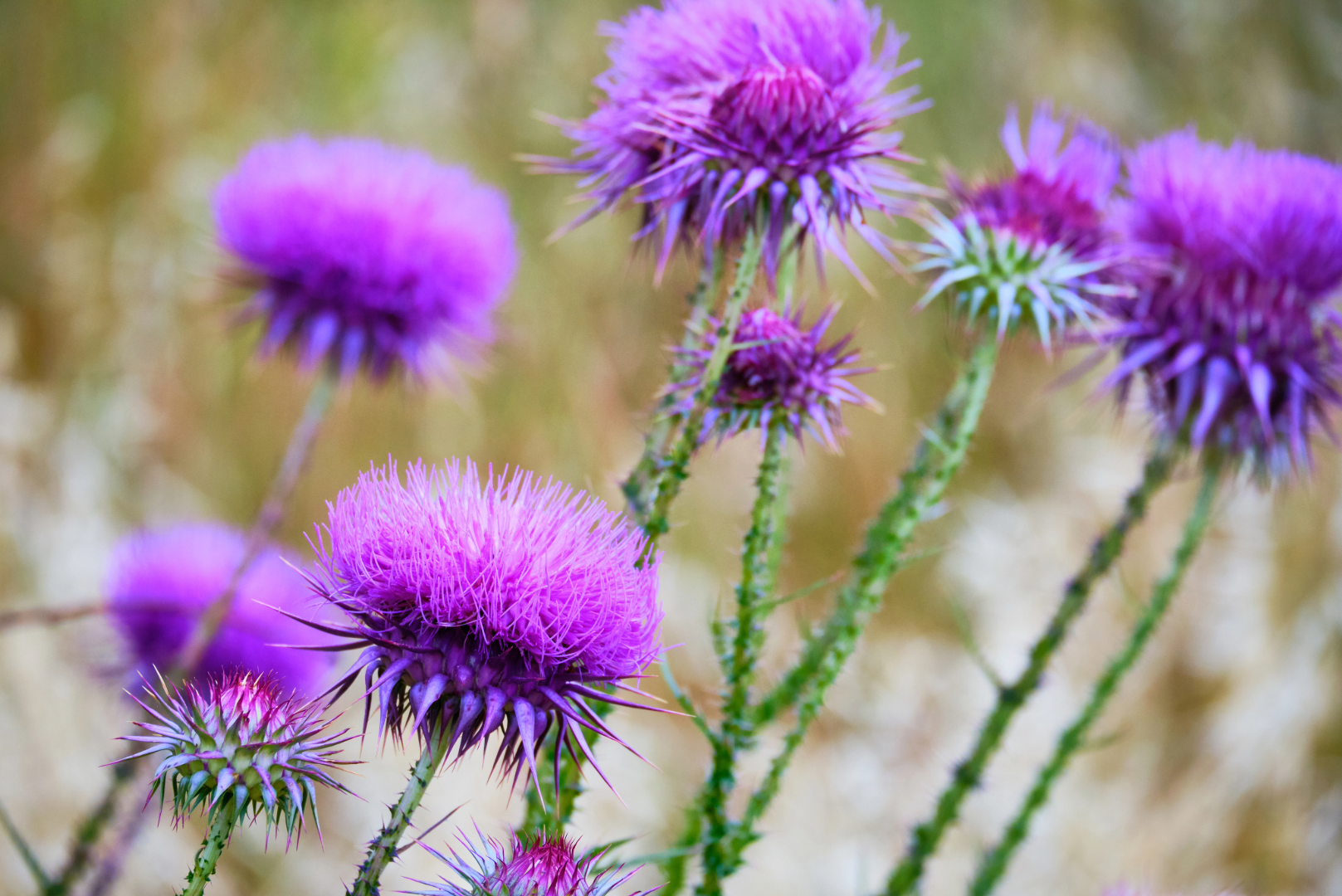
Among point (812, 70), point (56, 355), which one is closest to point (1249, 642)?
point (812, 70)

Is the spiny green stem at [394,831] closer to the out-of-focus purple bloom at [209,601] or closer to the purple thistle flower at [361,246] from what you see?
the out-of-focus purple bloom at [209,601]

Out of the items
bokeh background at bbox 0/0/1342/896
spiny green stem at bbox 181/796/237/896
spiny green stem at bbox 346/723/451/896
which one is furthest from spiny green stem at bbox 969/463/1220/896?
bokeh background at bbox 0/0/1342/896

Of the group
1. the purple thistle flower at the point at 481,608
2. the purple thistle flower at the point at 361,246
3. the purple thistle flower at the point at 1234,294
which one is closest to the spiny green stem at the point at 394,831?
the purple thistle flower at the point at 481,608

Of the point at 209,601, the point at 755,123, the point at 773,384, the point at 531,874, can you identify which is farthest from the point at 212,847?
the point at 209,601

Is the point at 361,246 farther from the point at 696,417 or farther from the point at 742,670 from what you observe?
the point at 742,670

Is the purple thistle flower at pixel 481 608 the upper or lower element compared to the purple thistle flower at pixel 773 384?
lower

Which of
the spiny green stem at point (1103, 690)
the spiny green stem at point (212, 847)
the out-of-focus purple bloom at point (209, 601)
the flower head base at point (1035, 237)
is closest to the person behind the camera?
the spiny green stem at point (212, 847)
